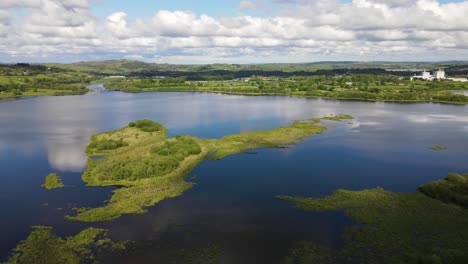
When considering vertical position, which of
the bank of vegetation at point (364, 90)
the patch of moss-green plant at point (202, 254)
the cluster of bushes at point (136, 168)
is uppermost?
the bank of vegetation at point (364, 90)

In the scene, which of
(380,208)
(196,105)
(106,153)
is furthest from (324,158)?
(196,105)

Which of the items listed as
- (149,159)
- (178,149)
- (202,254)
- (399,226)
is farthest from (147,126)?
(399,226)

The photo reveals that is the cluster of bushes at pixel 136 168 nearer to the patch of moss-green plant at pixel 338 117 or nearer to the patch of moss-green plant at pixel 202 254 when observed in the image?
the patch of moss-green plant at pixel 202 254

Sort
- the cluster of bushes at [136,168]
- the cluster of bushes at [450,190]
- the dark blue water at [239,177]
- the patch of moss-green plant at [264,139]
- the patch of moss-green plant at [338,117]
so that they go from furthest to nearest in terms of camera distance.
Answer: the patch of moss-green plant at [338,117], the patch of moss-green plant at [264,139], the cluster of bushes at [136,168], the cluster of bushes at [450,190], the dark blue water at [239,177]

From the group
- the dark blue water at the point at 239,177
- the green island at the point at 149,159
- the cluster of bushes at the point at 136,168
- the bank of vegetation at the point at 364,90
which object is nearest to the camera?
the dark blue water at the point at 239,177

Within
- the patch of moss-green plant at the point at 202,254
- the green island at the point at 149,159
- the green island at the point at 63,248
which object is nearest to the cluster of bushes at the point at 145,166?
the green island at the point at 149,159

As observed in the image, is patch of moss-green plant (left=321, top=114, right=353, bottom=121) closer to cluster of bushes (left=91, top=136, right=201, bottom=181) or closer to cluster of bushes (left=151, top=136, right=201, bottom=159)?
cluster of bushes (left=151, top=136, right=201, bottom=159)
